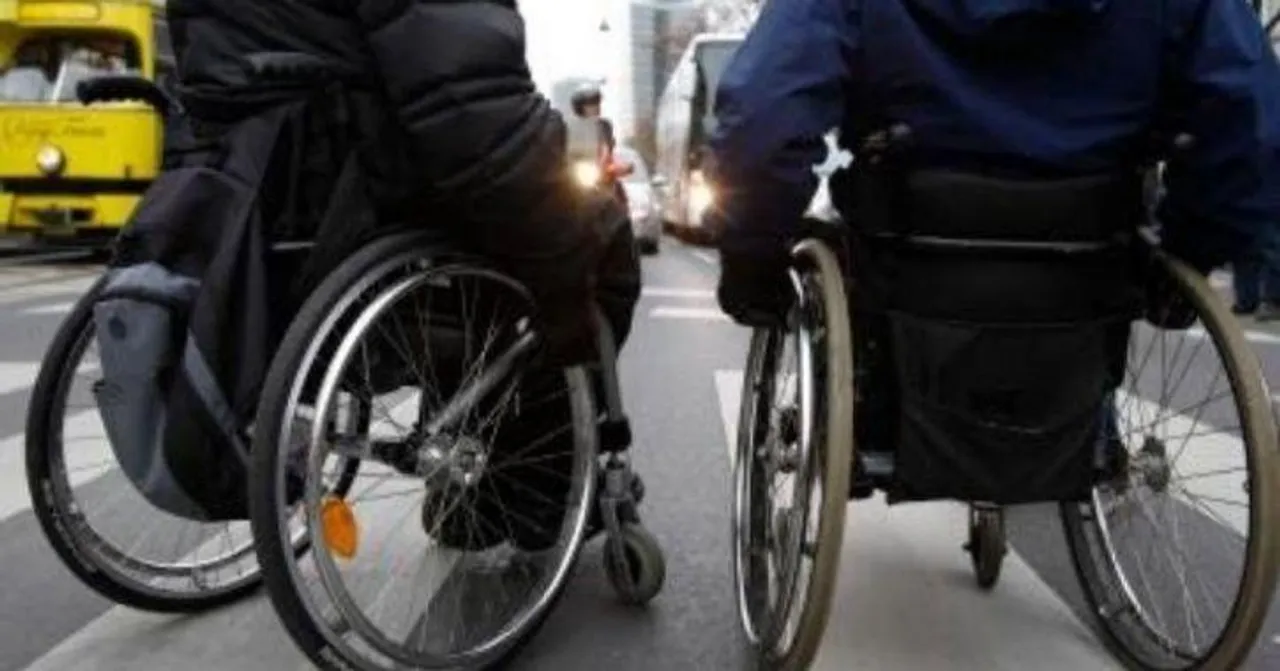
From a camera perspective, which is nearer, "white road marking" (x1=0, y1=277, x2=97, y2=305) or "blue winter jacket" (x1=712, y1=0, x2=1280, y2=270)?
"blue winter jacket" (x1=712, y1=0, x2=1280, y2=270)

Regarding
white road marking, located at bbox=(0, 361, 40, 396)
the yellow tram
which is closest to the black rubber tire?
white road marking, located at bbox=(0, 361, 40, 396)

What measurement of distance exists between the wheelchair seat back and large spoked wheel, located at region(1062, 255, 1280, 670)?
15 cm

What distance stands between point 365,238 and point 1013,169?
1182 millimetres

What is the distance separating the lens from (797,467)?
2.64 metres

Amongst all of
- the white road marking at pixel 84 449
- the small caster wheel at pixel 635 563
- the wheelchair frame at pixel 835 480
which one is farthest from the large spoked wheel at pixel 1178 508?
the white road marking at pixel 84 449

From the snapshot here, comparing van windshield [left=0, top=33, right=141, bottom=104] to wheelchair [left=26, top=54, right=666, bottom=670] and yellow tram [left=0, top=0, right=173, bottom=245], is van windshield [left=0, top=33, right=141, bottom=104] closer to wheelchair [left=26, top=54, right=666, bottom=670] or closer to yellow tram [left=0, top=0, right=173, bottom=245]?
yellow tram [left=0, top=0, right=173, bottom=245]

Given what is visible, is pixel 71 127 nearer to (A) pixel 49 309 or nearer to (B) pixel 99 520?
(A) pixel 49 309

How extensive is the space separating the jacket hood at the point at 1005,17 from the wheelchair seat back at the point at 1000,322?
25 cm

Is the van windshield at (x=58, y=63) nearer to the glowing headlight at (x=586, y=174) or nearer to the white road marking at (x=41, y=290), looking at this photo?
the white road marking at (x=41, y=290)

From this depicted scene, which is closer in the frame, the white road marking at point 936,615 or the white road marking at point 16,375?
the white road marking at point 936,615

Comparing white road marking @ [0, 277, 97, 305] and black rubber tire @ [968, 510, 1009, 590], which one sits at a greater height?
black rubber tire @ [968, 510, 1009, 590]

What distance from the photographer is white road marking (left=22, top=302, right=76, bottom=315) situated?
9844mm

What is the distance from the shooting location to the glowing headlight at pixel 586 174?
9.46 ft

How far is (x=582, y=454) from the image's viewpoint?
3105 mm
